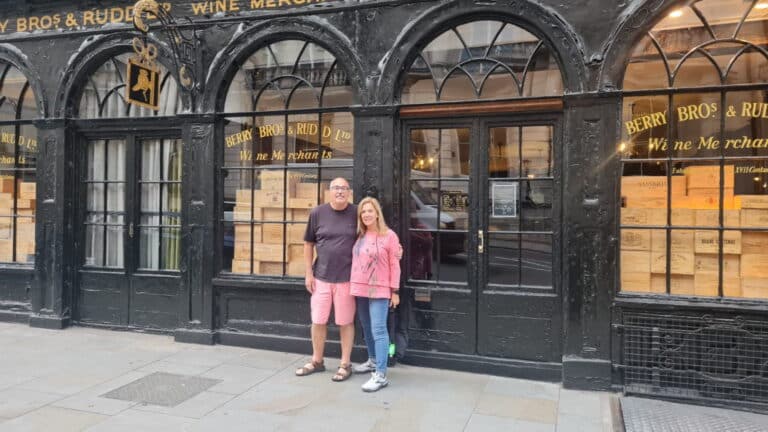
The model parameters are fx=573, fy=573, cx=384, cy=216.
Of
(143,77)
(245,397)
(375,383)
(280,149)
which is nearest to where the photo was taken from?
(245,397)

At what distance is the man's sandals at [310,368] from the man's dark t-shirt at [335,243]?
0.90 metres

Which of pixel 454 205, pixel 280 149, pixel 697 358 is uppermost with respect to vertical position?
pixel 280 149

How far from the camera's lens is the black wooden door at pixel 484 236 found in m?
5.80

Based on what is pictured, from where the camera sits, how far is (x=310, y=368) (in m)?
5.81

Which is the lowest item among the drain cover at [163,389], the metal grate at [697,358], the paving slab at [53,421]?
the paving slab at [53,421]

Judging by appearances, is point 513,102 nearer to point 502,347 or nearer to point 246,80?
point 502,347

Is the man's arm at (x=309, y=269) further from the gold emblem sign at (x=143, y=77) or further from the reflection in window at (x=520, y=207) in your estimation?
the gold emblem sign at (x=143, y=77)

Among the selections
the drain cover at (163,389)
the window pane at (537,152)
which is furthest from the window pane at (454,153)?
the drain cover at (163,389)

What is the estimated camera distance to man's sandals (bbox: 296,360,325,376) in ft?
18.9

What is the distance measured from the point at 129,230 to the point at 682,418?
21.5 feet

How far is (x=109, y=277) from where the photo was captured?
7551 mm

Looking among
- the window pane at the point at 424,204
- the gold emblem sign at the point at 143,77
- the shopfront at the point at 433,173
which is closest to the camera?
the shopfront at the point at 433,173

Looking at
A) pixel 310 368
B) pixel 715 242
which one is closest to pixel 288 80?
pixel 310 368

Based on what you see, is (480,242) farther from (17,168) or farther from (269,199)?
(17,168)
